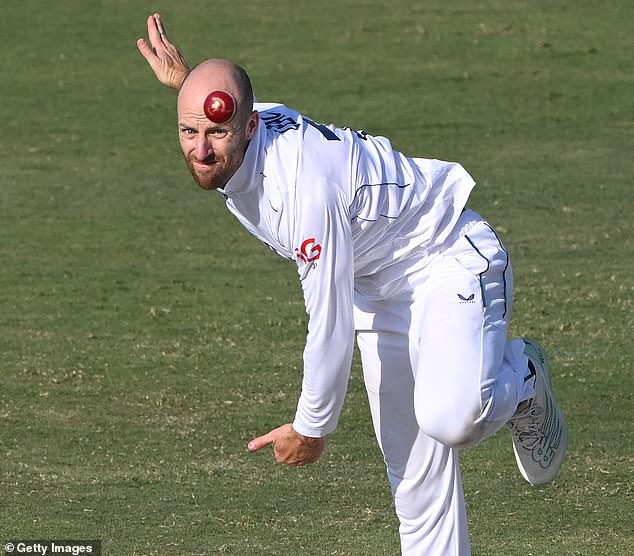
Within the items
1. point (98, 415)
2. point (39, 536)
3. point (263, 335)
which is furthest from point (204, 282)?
point (39, 536)

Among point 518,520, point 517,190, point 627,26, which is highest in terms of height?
point 627,26

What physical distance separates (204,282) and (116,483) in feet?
11.0

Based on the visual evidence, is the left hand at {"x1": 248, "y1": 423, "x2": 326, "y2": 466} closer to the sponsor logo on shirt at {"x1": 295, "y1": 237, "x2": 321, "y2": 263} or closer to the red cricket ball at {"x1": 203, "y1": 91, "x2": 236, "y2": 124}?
the sponsor logo on shirt at {"x1": 295, "y1": 237, "x2": 321, "y2": 263}

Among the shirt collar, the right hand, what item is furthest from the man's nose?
the right hand

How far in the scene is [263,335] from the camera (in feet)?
29.9

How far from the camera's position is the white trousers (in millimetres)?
5176

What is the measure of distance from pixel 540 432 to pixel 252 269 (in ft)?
15.2

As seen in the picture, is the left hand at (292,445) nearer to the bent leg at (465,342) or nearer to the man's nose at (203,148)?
the bent leg at (465,342)

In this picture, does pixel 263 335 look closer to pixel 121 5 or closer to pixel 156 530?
pixel 156 530

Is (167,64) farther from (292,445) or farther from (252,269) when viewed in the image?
(252,269)

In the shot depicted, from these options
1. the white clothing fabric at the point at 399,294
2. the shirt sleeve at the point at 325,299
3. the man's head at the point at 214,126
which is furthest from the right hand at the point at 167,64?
the shirt sleeve at the point at 325,299

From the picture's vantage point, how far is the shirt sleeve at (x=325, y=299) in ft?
16.0

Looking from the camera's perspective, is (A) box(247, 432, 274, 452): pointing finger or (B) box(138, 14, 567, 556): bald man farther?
(A) box(247, 432, 274, 452): pointing finger

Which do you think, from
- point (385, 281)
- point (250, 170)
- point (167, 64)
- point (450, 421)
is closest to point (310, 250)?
point (250, 170)
